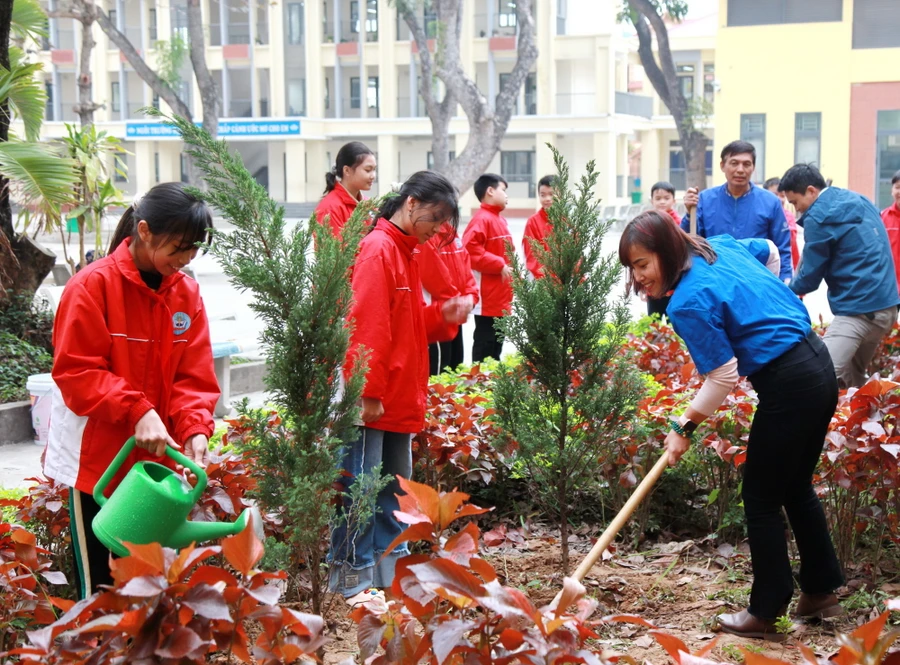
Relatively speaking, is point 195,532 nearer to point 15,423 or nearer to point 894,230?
point 15,423

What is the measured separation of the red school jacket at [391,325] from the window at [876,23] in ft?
94.4

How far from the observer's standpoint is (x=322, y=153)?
157 feet

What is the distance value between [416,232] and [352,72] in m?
45.8

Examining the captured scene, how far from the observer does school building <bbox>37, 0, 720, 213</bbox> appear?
148ft

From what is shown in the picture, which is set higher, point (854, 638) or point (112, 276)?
point (112, 276)

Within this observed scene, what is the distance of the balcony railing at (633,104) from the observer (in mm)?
46281

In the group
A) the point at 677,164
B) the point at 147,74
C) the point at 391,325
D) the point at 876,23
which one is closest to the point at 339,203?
the point at 391,325

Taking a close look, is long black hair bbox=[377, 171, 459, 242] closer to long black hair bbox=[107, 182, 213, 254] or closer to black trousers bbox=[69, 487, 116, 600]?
long black hair bbox=[107, 182, 213, 254]

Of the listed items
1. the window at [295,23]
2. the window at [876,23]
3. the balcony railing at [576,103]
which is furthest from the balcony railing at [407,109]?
the window at [876,23]

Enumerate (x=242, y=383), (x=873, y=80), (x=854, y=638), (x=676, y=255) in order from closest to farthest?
(x=854, y=638) → (x=676, y=255) → (x=242, y=383) → (x=873, y=80)

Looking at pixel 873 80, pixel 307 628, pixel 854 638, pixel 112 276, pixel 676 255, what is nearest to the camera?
pixel 854 638

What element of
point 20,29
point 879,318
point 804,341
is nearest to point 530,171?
point 20,29

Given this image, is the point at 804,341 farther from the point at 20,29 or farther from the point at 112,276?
the point at 20,29

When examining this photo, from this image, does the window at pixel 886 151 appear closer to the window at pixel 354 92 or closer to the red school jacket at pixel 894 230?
the red school jacket at pixel 894 230
